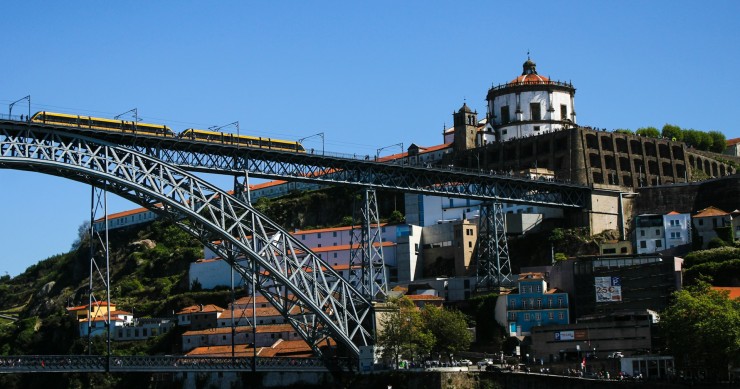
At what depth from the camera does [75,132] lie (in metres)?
71.1

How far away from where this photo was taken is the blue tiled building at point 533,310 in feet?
287

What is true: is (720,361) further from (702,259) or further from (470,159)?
(470,159)

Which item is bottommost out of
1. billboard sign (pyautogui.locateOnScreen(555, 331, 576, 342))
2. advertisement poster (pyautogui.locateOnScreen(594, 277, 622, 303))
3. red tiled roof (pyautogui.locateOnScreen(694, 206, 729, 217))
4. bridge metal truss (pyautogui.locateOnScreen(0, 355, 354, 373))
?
bridge metal truss (pyautogui.locateOnScreen(0, 355, 354, 373))

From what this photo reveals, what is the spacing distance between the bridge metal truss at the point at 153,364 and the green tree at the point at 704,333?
2027 centimetres

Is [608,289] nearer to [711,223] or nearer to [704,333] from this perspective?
[704,333]

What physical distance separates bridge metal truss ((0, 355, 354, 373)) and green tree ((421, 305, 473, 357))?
7.55m

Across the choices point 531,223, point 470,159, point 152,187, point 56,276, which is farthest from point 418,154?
point 152,187

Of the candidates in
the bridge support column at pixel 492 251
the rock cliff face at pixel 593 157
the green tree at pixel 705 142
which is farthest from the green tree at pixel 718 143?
the bridge support column at pixel 492 251

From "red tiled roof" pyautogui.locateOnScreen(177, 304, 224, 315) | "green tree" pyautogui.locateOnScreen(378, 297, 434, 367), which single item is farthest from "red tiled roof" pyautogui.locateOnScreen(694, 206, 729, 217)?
"red tiled roof" pyautogui.locateOnScreen(177, 304, 224, 315)

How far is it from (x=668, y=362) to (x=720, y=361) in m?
4.98

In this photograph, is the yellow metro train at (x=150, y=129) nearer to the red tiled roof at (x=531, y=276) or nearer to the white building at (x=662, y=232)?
the red tiled roof at (x=531, y=276)

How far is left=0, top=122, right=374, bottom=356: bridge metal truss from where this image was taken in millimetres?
A: 69125

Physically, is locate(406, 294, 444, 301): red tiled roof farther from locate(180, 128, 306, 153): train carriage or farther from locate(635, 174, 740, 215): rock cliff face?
locate(635, 174, 740, 215): rock cliff face

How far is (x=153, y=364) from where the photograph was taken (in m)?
79.2
